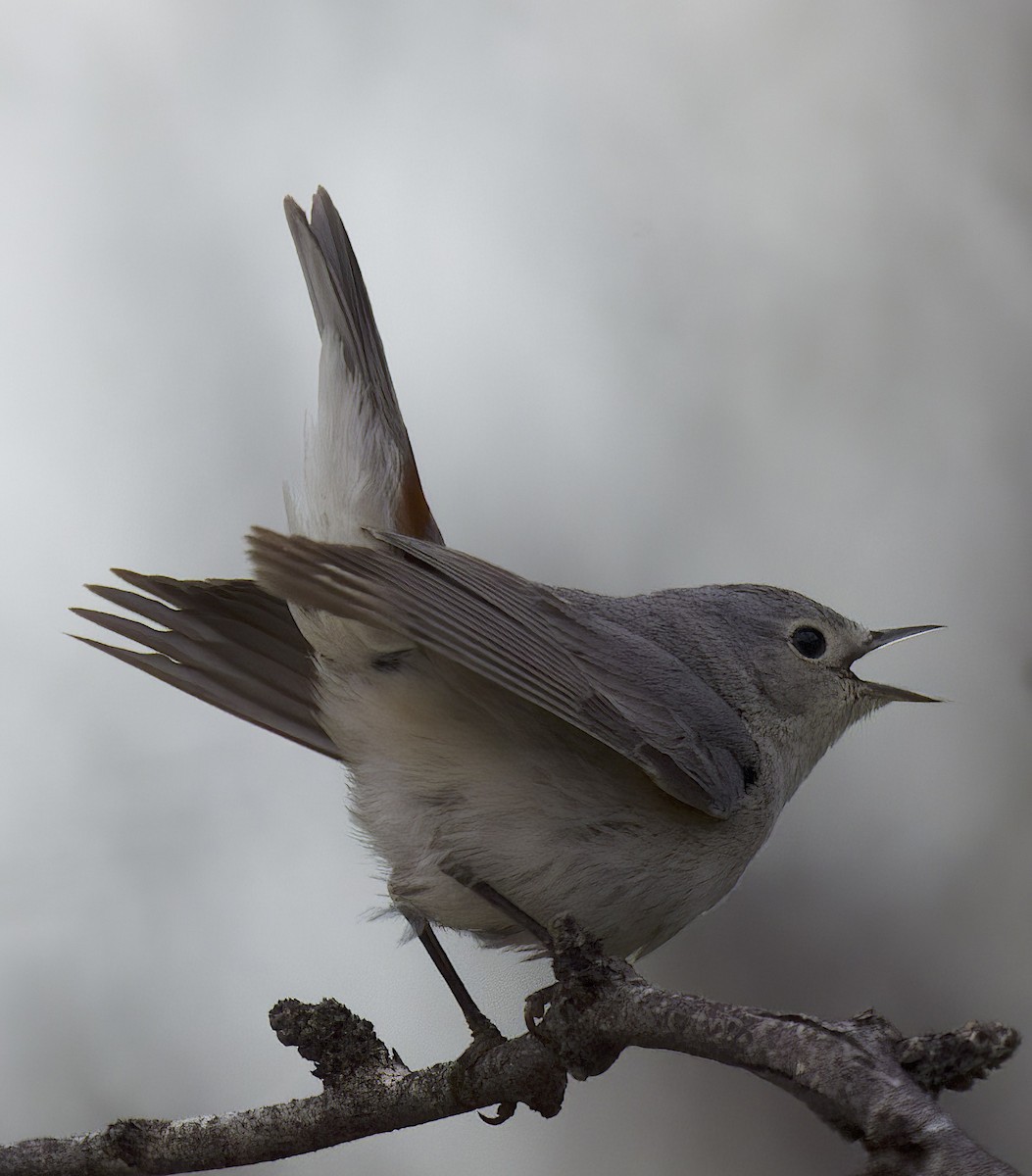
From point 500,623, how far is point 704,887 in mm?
590

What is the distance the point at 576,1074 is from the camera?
180 centimetres

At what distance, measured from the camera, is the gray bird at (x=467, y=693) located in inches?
79.7

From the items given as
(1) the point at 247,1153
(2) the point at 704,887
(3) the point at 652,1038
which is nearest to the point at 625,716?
(2) the point at 704,887

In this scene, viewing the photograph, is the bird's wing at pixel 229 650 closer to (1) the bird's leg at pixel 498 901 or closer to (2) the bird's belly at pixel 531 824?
(2) the bird's belly at pixel 531 824

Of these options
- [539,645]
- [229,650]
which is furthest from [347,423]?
[539,645]

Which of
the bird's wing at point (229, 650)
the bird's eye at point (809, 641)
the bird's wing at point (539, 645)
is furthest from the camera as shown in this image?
the bird's eye at point (809, 641)

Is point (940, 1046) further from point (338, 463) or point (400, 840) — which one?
point (338, 463)

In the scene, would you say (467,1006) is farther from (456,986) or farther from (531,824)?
(531,824)

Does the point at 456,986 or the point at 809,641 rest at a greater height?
the point at 809,641


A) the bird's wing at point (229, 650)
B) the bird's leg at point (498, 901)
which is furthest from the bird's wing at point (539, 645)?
the bird's wing at point (229, 650)

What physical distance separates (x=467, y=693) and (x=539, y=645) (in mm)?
147

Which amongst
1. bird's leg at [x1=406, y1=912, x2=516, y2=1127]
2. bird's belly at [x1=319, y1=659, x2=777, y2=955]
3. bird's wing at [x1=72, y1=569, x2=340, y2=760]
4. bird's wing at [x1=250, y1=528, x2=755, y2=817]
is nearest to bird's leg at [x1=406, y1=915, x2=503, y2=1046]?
bird's leg at [x1=406, y1=912, x2=516, y2=1127]

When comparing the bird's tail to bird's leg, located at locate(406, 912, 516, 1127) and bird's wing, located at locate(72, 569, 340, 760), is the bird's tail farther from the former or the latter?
bird's leg, located at locate(406, 912, 516, 1127)

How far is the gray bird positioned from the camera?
2025 mm
